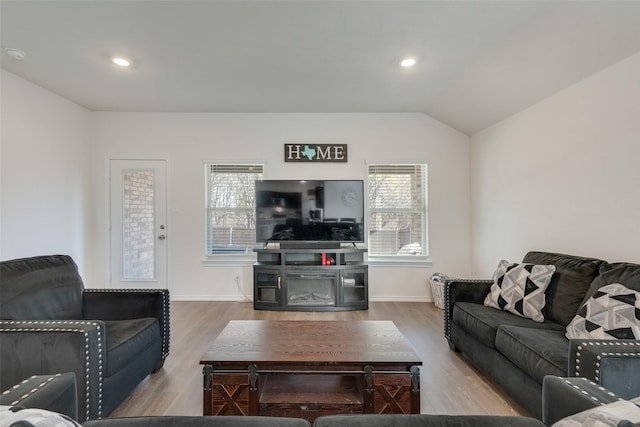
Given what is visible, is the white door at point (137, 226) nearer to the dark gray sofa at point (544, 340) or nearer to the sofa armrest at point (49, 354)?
the sofa armrest at point (49, 354)

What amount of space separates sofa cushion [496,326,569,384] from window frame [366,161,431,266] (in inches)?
83.6

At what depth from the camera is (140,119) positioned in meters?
4.02

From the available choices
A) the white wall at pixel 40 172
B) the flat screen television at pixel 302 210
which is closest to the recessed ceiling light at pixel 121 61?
the white wall at pixel 40 172

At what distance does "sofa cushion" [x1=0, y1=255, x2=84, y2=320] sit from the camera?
1737 millimetres

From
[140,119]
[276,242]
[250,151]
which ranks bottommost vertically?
[276,242]

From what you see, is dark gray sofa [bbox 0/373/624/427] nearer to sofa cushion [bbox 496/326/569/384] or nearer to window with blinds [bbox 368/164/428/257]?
sofa cushion [bbox 496/326/569/384]

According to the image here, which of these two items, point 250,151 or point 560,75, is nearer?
point 560,75

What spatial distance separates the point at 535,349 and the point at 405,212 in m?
2.62

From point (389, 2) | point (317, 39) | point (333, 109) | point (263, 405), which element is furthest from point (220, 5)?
point (263, 405)

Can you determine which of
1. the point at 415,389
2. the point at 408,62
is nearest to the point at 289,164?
the point at 408,62

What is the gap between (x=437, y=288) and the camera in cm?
377

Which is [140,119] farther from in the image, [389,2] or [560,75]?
[560,75]

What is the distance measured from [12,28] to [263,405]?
3.30m

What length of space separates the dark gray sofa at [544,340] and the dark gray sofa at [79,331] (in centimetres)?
238
